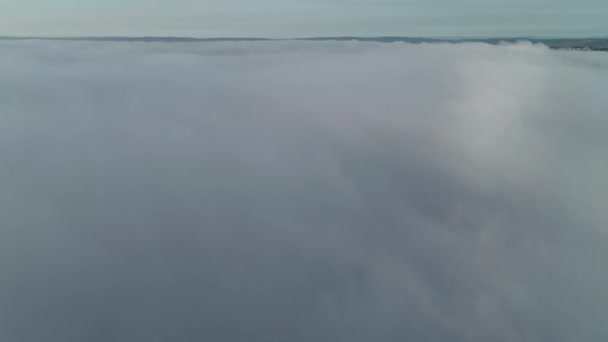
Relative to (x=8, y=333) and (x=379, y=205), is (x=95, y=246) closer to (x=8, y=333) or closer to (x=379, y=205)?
(x=8, y=333)

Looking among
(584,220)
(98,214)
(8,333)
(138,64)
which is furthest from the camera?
(138,64)

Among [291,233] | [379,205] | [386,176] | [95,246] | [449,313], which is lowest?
[95,246]

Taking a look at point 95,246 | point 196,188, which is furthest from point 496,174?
point 95,246

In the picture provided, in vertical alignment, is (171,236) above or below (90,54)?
below

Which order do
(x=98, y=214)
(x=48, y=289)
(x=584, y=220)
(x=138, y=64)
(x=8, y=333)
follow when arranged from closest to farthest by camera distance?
(x=8, y=333)
(x=48, y=289)
(x=584, y=220)
(x=98, y=214)
(x=138, y=64)

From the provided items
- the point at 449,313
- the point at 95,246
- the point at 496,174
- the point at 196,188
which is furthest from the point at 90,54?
the point at 449,313

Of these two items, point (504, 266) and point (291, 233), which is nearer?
point (504, 266)

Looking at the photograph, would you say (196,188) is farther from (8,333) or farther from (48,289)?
(8,333)

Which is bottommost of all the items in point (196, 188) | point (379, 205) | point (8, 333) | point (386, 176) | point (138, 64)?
point (8, 333)

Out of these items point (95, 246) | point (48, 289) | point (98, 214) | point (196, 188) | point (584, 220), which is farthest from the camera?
point (196, 188)
